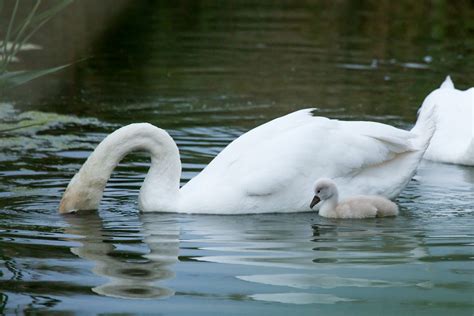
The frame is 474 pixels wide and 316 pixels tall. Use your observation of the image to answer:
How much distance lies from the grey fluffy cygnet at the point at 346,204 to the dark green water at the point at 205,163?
108mm

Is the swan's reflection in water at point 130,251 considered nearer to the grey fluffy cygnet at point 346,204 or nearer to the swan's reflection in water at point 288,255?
the swan's reflection in water at point 288,255

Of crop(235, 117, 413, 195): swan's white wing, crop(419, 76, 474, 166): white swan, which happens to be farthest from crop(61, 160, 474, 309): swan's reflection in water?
crop(419, 76, 474, 166): white swan

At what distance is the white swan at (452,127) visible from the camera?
10.9 metres

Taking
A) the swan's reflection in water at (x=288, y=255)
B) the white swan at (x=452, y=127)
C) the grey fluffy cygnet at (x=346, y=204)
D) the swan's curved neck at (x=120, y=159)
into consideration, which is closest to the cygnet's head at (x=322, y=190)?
the grey fluffy cygnet at (x=346, y=204)

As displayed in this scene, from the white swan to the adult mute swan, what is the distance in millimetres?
2382

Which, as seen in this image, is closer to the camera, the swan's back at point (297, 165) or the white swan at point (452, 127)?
the swan's back at point (297, 165)

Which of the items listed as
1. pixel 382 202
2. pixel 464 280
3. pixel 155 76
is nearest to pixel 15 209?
pixel 382 202

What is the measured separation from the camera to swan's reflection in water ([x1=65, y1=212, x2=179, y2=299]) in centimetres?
573

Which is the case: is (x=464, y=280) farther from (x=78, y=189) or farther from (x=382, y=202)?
(x=78, y=189)

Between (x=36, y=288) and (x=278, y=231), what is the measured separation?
6.97 ft

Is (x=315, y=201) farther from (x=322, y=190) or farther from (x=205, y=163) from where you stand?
(x=205, y=163)

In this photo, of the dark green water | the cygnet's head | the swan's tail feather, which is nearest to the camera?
the dark green water

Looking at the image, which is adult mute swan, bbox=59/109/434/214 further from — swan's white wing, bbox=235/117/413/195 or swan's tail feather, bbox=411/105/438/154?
swan's tail feather, bbox=411/105/438/154

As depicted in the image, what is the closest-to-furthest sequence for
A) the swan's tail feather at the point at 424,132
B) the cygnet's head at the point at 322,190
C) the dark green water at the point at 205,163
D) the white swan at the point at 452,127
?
the dark green water at the point at 205,163, the cygnet's head at the point at 322,190, the swan's tail feather at the point at 424,132, the white swan at the point at 452,127
